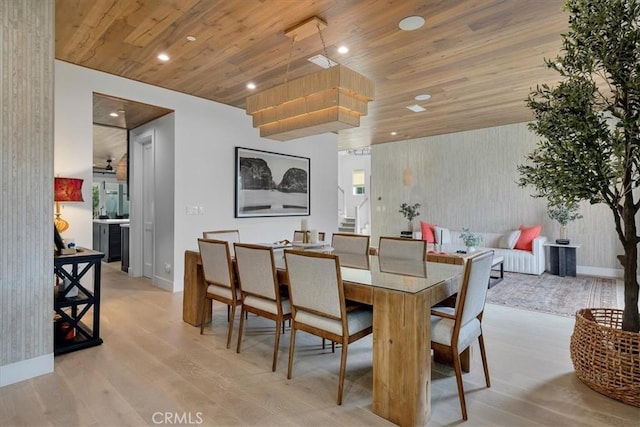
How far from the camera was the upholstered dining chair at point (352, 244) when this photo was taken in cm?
342

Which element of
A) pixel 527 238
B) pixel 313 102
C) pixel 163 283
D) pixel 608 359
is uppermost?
pixel 313 102

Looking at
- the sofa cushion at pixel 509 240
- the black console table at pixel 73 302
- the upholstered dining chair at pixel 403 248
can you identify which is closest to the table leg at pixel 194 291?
the black console table at pixel 73 302

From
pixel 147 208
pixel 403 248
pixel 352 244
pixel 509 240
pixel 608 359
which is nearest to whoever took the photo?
pixel 608 359

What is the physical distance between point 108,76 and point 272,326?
137 inches

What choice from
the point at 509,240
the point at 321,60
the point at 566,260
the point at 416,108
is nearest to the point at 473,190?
the point at 509,240

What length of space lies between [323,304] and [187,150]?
11.4 feet

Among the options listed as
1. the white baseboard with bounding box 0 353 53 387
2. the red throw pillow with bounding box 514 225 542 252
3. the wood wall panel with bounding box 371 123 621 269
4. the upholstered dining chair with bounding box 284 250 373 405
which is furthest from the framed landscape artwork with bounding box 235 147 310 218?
the red throw pillow with bounding box 514 225 542 252

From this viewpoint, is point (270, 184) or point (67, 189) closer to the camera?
point (67, 189)

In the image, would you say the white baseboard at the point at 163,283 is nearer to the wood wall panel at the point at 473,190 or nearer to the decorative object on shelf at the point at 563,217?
the wood wall panel at the point at 473,190

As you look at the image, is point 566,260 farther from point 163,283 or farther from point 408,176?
point 163,283

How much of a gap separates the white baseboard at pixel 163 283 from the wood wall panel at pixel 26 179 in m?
2.28

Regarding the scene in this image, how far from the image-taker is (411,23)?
9.34ft

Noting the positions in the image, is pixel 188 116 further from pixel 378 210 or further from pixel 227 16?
pixel 378 210

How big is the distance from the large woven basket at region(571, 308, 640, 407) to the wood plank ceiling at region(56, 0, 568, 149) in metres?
2.40
